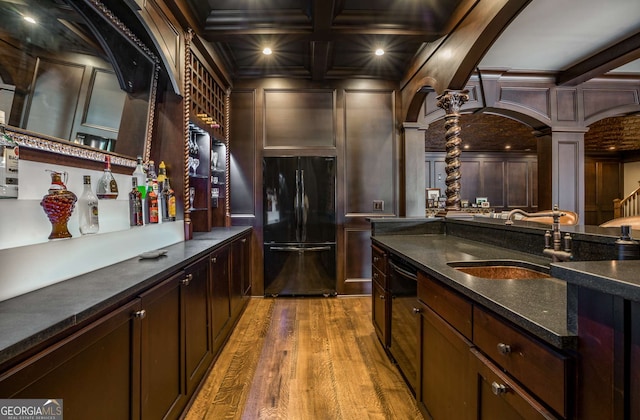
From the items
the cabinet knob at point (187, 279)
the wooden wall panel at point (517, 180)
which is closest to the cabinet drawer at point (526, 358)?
the cabinet knob at point (187, 279)

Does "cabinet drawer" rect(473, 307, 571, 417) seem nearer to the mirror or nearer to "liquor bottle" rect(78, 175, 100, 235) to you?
"liquor bottle" rect(78, 175, 100, 235)

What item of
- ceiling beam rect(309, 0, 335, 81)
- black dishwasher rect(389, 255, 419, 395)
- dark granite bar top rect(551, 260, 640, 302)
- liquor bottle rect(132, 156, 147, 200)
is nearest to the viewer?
dark granite bar top rect(551, 260, 640, 302)

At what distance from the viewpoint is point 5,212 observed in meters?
1.07

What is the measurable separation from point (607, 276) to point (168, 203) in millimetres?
2390

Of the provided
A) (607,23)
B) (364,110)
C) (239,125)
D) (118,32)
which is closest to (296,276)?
(239,125)

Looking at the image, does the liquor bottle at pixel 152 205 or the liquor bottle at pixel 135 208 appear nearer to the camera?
the liquor bottle at pixel 135 208

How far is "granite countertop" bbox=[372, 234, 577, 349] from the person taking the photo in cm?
73

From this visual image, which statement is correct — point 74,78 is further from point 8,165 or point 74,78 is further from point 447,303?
point 447,303

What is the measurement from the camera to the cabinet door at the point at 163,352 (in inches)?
48.5

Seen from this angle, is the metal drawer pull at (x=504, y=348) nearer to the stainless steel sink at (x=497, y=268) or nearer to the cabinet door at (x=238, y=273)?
the stainless steel sink at (x=497, y=268)

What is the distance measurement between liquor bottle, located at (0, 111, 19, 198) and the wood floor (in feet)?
4.56

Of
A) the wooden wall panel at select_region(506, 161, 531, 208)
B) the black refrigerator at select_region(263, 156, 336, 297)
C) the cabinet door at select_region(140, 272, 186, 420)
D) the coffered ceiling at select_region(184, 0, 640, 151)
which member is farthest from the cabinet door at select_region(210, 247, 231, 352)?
the wooden wall panel at select_region(506, 161, 531, 208)

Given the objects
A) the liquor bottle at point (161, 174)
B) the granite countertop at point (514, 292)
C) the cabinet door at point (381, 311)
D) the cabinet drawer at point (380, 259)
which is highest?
the liquor bottle at point (161, 174)

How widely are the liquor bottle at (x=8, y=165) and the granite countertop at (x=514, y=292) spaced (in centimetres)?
164
